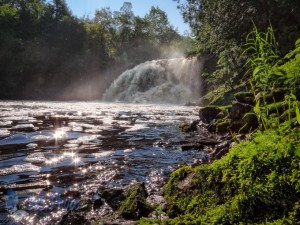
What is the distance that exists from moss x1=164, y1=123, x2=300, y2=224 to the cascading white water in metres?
29.4

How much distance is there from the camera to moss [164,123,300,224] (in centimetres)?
206

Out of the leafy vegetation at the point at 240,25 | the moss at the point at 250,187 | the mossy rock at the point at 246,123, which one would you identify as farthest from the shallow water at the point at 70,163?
the leafy vegetation at the point at 240,25

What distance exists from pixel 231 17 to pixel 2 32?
38.0 metres

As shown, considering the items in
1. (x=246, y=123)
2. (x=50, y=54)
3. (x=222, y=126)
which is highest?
(x=50, y=54)

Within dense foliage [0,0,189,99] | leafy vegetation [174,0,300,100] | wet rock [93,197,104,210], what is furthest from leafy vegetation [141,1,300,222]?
dense foliage [0,0,189,99]

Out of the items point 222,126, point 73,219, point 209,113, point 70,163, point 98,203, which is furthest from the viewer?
point 209,113

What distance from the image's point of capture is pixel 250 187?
2283 millimetres

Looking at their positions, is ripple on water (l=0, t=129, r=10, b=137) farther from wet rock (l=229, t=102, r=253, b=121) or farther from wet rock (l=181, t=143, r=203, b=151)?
wet rock (l=229, t=102, r=253, b=121)

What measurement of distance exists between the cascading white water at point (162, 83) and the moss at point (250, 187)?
2943 centimetres

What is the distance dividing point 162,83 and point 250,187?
33.3m

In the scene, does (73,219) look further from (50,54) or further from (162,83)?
(50,54)

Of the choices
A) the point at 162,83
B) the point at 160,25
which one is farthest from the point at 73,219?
the point at 160,25

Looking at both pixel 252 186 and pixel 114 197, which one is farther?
pixel 114 197

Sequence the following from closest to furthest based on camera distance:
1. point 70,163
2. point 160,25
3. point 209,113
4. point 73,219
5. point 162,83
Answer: point 73,219 < point 70,163 < point 209,113 < point 162,83 < point 160,25
